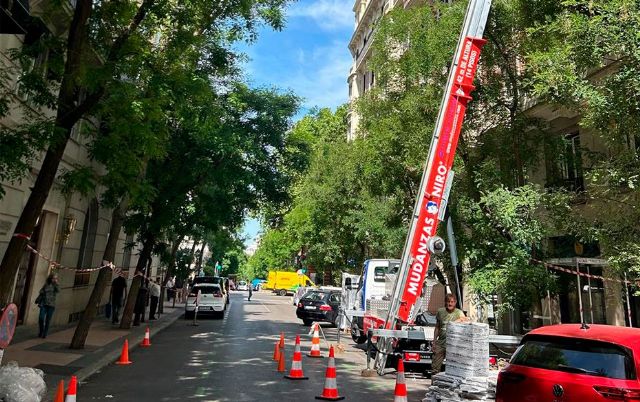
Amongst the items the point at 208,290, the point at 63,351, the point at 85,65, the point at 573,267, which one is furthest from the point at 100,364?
the point at 208,290

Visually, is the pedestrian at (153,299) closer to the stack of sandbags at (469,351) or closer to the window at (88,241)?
the window at (88,241)

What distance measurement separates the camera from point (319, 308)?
23188 mm

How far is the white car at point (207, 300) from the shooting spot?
24031 mm

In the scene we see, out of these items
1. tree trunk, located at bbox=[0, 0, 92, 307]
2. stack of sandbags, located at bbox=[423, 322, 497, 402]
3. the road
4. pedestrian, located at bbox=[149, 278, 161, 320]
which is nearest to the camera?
stack of sandbags, located at bbox=[423, 322, 497, 402]

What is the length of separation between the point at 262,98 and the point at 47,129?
12.7 m

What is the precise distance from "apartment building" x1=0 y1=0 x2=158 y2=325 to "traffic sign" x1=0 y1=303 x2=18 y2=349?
4.72m

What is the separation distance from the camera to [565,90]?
9039 millimetres

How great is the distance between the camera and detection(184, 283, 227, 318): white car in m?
24.0

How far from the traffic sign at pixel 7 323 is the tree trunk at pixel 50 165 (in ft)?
5.66

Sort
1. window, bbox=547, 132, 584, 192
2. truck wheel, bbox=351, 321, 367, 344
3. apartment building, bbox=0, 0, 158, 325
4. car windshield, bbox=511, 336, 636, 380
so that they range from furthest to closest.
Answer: truck wheel, bbox=351, 321, 367, 344
window, bbox=547, 132, 584, 192
apartment building, bbox=0, 0, 158, 325
car windshield, bbox=511, 336, 636, 380

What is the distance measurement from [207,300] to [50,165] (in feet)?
56.6

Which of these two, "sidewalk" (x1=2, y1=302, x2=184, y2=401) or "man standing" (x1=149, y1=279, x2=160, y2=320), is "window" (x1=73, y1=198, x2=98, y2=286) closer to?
"sidewalk" (x1=2, y1=302, x2=184, y2=401)

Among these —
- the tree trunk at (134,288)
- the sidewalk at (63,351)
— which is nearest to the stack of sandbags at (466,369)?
the sidewalk at (63,351)

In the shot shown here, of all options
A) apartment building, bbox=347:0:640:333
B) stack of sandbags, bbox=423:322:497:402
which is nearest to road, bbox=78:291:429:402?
stack of sandbags, bbox=423:322:497:402
